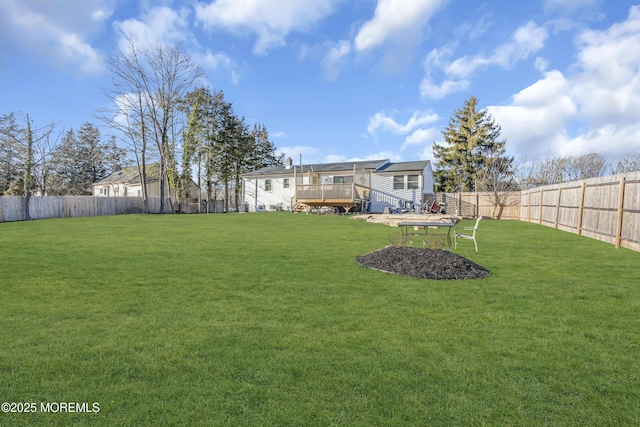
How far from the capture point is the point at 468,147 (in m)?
35.4

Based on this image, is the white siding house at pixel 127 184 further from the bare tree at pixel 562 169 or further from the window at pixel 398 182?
the bare tree at pixel 562 169

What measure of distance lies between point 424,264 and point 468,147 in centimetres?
3338

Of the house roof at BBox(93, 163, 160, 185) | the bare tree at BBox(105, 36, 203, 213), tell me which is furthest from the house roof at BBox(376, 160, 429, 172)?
the house roof at BBox(93, 163, 160, 185)

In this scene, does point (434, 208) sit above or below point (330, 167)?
below

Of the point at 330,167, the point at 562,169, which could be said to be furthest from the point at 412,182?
the point at 562,169

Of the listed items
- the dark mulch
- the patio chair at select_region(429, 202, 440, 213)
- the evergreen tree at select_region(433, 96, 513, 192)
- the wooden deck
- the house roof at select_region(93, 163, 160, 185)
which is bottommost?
the dark mulch

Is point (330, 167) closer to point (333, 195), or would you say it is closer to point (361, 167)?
point (361, 167)

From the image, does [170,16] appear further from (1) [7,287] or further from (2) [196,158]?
(2) [196,158]

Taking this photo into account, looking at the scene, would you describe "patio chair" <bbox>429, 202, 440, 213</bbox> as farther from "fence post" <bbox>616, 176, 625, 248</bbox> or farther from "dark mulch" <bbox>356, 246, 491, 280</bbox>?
"dark mulch" <bbox>356, 246, 491, 280</bbox>

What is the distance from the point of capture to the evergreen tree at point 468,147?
116 ft

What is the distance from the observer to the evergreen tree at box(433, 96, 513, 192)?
3534cm

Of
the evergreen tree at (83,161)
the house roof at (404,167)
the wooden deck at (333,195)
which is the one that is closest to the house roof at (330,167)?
the house roof at (404,167)

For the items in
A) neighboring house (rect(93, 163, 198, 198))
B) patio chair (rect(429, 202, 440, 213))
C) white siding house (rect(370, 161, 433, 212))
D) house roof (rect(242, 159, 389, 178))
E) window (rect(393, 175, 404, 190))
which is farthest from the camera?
neighboring house (rect(93, 163, 198, 198))

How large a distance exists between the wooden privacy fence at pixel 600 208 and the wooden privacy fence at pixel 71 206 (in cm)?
2874
